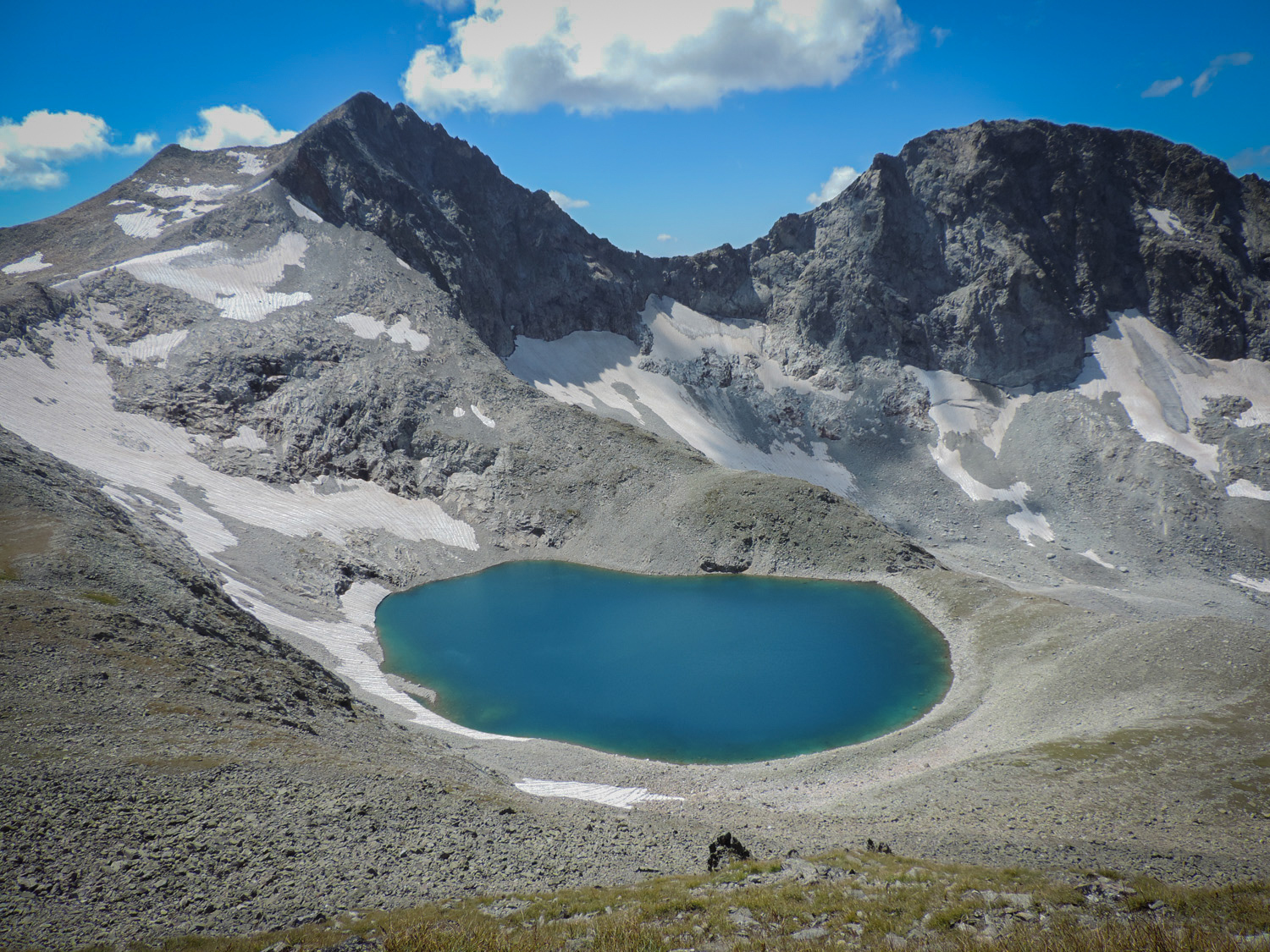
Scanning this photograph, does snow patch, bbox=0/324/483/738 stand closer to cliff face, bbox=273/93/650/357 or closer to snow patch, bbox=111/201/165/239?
snow patch, bbox=111/201/165/239

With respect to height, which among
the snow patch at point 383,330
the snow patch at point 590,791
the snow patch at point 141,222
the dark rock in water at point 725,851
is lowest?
the snow patch at point 590,791

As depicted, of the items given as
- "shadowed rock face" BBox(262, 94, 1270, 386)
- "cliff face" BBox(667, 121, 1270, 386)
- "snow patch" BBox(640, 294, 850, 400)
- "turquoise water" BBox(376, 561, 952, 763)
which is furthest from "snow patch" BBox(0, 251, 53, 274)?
"cliff face" BBox(667, 121, 1270, 386)

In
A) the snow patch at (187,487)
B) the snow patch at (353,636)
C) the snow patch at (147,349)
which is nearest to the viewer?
the snow patch at (353,636)

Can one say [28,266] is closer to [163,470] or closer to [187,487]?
[163,470]

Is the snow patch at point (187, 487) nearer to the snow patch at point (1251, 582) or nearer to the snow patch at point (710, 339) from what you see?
the snow patch at point (710, 339)

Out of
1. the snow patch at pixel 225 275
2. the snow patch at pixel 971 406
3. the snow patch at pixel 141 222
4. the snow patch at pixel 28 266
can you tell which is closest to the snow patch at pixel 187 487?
the snow patch at pixel 225 275

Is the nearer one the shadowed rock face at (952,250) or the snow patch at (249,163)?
the snow patch at (249,163)
